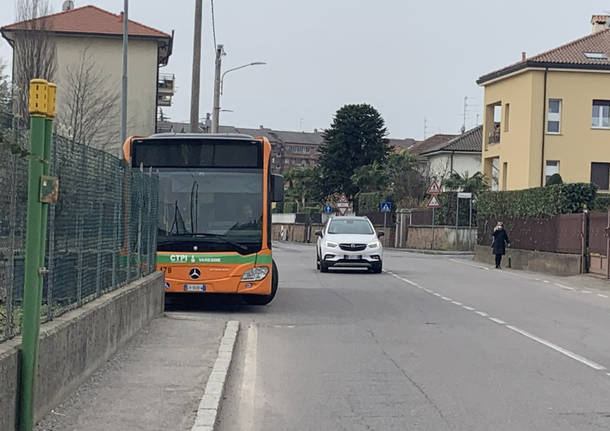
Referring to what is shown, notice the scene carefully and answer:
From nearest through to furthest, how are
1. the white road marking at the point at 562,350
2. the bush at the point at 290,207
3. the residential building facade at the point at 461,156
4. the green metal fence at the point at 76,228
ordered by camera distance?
the green metal fence at the point at 76,228, the white road marking at the point at 562,350, the residential building facade at the point at 461,156, the bush at the point at 290,207

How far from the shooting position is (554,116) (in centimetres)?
4819

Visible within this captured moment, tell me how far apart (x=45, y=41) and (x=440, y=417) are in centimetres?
2788

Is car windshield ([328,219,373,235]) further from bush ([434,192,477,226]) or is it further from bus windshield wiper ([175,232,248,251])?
bush ([434,192,477,226])

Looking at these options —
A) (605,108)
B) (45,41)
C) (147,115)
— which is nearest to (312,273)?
(45,41)

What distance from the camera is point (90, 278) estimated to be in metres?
9.07

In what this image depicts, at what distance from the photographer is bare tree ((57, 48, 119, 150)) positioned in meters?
33.2

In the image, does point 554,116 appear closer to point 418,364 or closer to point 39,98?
point 418,364

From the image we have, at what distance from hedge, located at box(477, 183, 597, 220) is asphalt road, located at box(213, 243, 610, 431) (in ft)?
38.9

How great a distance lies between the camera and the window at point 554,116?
48094mm

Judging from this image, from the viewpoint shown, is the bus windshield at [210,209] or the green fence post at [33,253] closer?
the green fence post at [33,253]

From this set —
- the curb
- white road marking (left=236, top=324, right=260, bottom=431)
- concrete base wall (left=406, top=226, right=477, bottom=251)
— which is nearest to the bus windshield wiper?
white road marking (left=236, top=324, right=260, bottom=431)

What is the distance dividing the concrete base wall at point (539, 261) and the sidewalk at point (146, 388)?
1995 cm

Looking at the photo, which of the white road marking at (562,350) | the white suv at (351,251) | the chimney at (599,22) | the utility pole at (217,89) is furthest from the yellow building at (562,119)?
the white road marking at (562,350)

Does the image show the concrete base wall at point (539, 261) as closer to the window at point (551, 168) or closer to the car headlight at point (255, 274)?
the window at point (551, 168)
